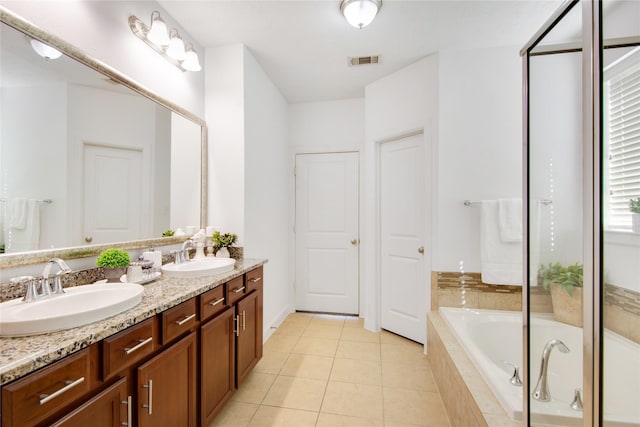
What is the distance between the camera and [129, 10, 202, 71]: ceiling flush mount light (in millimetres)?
1649

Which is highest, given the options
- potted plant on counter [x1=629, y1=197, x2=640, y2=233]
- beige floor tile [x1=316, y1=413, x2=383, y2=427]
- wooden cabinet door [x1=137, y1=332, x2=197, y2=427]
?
potted plant on counter [x1=629, y1=197, x2=640, y2=233]

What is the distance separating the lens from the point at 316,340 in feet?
8.54

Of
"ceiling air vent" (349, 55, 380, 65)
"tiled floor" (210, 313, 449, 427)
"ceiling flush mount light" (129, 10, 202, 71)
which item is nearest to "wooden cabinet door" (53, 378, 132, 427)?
"tiled floor" (210, 313, 449, 427)

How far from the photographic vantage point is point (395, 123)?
2.63 meters

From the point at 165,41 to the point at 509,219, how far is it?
106 inches

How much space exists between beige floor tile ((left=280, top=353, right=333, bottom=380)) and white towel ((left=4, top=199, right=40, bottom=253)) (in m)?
1.68

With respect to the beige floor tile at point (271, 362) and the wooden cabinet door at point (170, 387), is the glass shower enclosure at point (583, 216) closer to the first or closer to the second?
the wooden cabinet door at point (170, 387)

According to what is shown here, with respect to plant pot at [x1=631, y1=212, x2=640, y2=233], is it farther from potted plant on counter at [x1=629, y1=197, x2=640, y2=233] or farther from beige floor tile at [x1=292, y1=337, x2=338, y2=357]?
beige floor tile at [x1=292, y1=337, x2=338, y2=357]

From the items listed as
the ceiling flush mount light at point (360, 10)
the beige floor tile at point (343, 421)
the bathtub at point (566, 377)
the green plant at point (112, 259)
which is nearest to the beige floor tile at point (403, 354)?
the bathtub at point (566, 377)

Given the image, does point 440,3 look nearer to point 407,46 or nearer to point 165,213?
point 407,46

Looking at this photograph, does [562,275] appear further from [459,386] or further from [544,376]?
[459,386]

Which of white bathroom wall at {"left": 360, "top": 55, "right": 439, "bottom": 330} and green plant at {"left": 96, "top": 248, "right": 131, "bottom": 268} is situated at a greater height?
white bathroom wall at {"left": 360, "top": 55, "right": 439, "bottom": 330}

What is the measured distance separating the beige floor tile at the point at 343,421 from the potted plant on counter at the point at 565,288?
115 cm

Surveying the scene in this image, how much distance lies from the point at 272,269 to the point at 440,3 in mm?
2522
